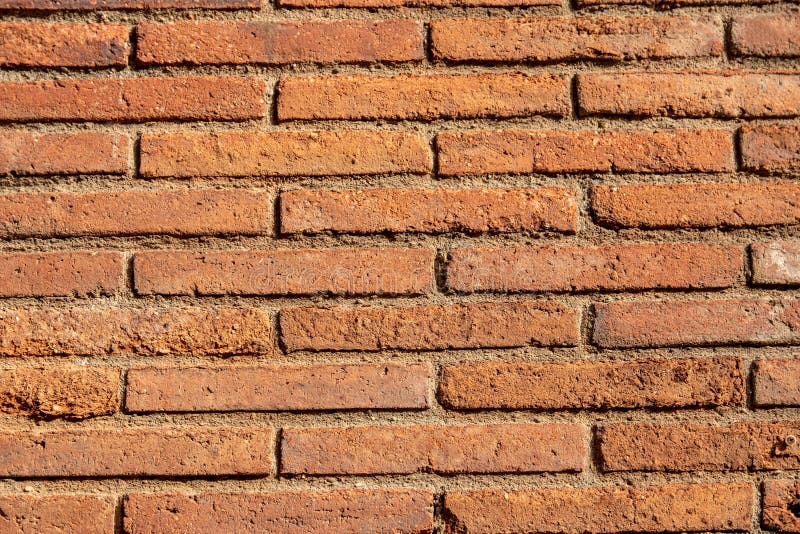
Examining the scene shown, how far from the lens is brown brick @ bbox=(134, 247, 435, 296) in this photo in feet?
3.97

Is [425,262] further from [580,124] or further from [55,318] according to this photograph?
[55,318]

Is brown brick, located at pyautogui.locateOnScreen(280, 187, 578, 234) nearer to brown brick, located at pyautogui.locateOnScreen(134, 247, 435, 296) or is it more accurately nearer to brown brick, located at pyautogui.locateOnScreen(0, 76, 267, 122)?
brown brick, located at pyautogui.locateOnScreen(134, 247, 435, 296)

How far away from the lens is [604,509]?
3.90 ft

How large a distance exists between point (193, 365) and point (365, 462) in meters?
0.36

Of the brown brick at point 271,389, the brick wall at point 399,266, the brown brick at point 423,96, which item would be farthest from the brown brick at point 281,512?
the brown brick at point 423,96

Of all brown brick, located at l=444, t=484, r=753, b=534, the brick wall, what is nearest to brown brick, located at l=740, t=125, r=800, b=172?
the brick wall

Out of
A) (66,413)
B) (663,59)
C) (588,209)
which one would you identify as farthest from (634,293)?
(66,413)

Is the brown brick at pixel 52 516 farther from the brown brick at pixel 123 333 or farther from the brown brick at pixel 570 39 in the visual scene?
the brown brick at pixel 570 39

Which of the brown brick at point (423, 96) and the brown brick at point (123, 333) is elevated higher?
the brown brick at point (423, 96)

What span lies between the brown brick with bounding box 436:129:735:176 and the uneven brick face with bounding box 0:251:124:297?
0.64m

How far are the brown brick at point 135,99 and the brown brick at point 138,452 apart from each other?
1.90 feet

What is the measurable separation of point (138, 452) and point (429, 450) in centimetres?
52

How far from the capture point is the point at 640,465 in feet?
3.92

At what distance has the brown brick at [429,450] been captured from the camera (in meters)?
1.19
